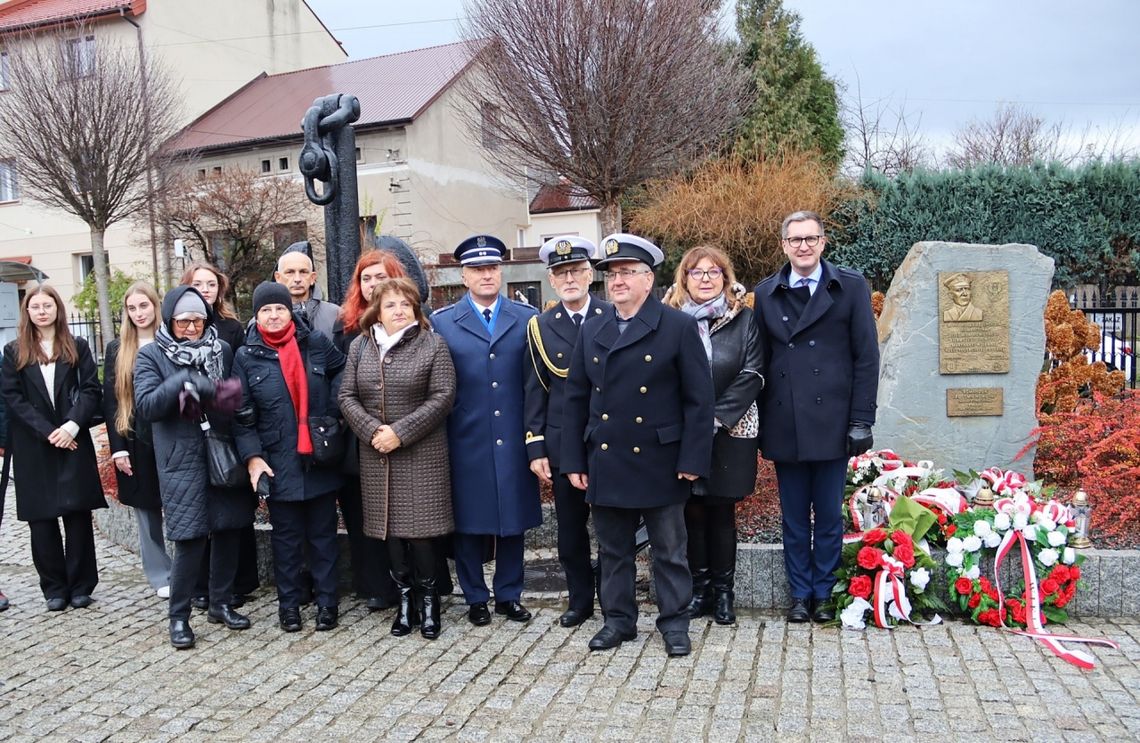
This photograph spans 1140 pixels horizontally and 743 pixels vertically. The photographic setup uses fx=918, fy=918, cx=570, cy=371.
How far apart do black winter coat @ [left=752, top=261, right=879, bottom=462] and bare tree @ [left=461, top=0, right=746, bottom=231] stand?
11252 mm

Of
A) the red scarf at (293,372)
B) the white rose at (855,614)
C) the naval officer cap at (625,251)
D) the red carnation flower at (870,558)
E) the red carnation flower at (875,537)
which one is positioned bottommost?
the white rose at (855,614)

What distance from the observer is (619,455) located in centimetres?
418

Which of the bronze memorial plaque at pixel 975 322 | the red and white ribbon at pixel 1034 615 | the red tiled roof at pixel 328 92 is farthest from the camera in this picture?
the red tiled roof at pixel 328 92

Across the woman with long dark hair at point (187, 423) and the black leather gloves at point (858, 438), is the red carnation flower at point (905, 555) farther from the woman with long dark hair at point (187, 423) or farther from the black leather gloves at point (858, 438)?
the woman with long dark hair at point (187, 423)

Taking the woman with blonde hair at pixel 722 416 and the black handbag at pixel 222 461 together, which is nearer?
the woman with blonde hair at pixel 722 416

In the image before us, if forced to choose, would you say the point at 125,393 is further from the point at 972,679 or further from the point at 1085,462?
the point at 1085,462

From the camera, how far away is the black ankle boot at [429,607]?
15.2 feet

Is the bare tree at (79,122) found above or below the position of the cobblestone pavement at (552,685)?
above

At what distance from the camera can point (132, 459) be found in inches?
208

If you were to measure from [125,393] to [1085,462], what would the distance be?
559cm

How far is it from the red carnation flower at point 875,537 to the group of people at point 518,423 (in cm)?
16

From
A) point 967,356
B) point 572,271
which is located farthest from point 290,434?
point 967,356

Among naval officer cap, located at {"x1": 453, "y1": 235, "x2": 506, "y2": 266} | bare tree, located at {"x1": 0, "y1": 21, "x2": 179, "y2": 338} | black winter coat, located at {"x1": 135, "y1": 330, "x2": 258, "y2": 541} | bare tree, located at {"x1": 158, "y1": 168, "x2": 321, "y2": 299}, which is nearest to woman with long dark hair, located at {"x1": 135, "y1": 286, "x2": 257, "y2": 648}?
black winter coat, located at {"x1": 135, "y1": 330, "x2": 258, "y2": 541}

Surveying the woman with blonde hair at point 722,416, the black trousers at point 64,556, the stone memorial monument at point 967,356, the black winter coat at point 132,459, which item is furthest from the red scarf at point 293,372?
the stone memorial monument at point 967,356
